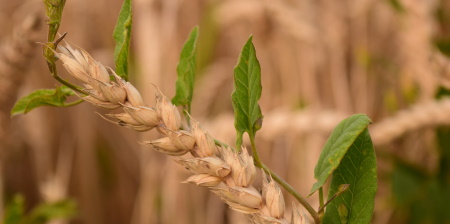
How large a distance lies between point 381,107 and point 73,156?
2.64 ft

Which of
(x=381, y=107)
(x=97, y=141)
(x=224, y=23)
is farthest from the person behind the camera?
(x=97, y=141)

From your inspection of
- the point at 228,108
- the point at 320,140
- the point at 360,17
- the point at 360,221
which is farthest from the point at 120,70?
the point at 228,108

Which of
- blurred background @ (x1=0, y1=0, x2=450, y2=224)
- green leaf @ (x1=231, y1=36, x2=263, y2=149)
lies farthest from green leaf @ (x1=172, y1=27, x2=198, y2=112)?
blurred background @ (x1=0, y1=0, x2=450, y2=224)

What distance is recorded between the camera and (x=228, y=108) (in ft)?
5.36

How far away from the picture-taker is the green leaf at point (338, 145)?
0.33 m

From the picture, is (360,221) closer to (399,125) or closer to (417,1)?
(399,125)

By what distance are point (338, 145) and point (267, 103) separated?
41.5 inches

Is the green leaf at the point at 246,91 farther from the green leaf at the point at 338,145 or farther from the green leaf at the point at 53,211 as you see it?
the green leaf at the point at 53,211

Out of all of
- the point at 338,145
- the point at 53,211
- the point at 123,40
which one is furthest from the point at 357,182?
the point at 53,211

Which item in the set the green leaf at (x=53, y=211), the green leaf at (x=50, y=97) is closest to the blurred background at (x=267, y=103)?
the green leaf at (x=53, y=211)

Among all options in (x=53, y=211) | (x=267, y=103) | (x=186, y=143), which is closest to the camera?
(x=186, y=143)

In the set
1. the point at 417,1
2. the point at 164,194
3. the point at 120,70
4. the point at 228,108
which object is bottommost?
the point at 164,194

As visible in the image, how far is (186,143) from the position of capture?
0.31 metres

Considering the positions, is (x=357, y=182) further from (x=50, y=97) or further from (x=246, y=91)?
(x=50, y=97)
